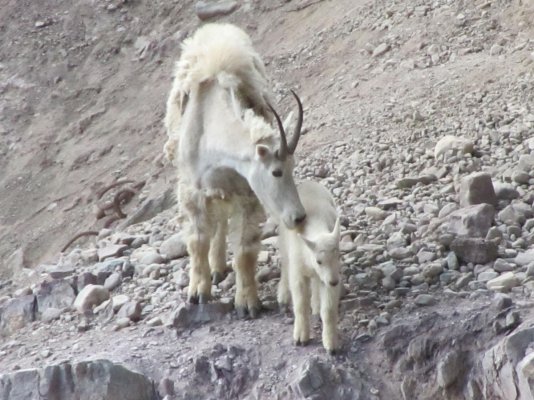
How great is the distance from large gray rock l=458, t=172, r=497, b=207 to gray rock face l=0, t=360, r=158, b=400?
3.44m

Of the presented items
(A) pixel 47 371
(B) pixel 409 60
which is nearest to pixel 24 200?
(B) pixel 409 60

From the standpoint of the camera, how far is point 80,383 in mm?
7941

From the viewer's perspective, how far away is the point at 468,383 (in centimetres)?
761

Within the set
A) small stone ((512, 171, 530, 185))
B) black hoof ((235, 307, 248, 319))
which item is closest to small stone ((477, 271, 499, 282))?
small stone ((512, 171, 530, 185))

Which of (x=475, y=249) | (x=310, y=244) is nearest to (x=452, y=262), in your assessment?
(x=475, y=249)

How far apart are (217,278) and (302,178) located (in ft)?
7.62

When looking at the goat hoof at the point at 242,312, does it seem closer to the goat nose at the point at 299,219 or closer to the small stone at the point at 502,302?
the goat nose at the point at 299,219

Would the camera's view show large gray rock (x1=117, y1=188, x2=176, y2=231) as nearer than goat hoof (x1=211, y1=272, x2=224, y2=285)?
No

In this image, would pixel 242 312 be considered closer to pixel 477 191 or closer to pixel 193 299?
pixel 193 299

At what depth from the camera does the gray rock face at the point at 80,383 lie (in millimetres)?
7895

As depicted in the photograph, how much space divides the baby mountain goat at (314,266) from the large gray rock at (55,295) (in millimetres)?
2519

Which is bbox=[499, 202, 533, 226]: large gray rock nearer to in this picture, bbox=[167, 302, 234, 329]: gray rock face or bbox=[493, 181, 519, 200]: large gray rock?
→ bbox=[493, 181, 519, 200]: large gray rock

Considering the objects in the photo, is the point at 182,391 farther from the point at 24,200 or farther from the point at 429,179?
the point at 24,200

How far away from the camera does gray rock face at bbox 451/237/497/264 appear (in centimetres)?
870
